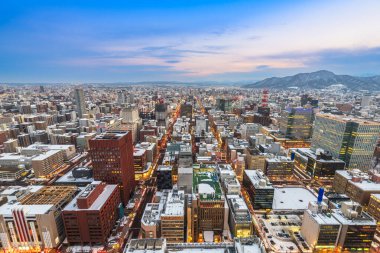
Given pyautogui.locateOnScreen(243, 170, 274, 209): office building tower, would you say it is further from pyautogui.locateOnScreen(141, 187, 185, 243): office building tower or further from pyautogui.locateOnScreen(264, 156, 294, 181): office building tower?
pyautogui.locateOnScreen(141, 187, 185, 243): office building tower

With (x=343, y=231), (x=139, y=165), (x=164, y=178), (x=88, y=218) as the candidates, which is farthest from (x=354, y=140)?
(x=88, y=218)

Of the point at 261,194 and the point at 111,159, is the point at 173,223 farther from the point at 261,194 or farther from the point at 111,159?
the point at 261,194

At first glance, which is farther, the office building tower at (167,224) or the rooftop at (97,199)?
the rooftop at (97,199)

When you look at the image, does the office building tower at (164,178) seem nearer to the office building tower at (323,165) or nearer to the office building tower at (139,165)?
the office building tower at (139,165)

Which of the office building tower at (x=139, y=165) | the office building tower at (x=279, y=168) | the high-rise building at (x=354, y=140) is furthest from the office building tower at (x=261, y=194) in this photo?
the high-rise building at (x=354, y=140)

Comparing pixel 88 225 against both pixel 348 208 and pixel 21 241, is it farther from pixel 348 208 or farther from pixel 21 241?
pixel 348 208
